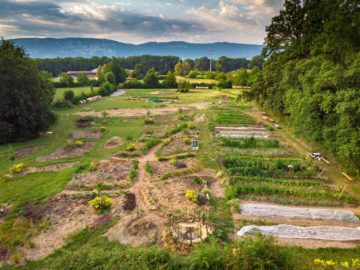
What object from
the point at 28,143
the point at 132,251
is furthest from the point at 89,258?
the point at 28,143

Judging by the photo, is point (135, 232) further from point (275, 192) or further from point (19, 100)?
point (19, 100)

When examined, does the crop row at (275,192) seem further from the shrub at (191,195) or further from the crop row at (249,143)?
the crop row at (249,143)

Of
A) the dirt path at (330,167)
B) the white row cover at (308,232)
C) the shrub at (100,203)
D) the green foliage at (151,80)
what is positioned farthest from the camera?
the green foliage at (151,80)

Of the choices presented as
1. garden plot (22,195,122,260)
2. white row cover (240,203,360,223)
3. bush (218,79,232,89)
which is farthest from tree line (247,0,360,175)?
bush (218,79,232,89)

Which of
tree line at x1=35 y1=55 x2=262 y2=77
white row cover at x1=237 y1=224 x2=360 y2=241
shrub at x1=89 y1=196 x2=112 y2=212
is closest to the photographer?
white row cover at x1=237 y1=224 x2=360 y2=241

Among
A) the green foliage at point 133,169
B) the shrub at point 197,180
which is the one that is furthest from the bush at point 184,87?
the shrub at point 197,180

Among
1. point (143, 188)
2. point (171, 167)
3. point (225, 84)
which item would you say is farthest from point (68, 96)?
point (225, 84)

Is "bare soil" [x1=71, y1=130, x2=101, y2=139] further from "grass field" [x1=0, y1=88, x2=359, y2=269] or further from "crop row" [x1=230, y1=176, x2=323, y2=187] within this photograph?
"crop row" [x1=230, y1=176, x2=323, y2=187]
